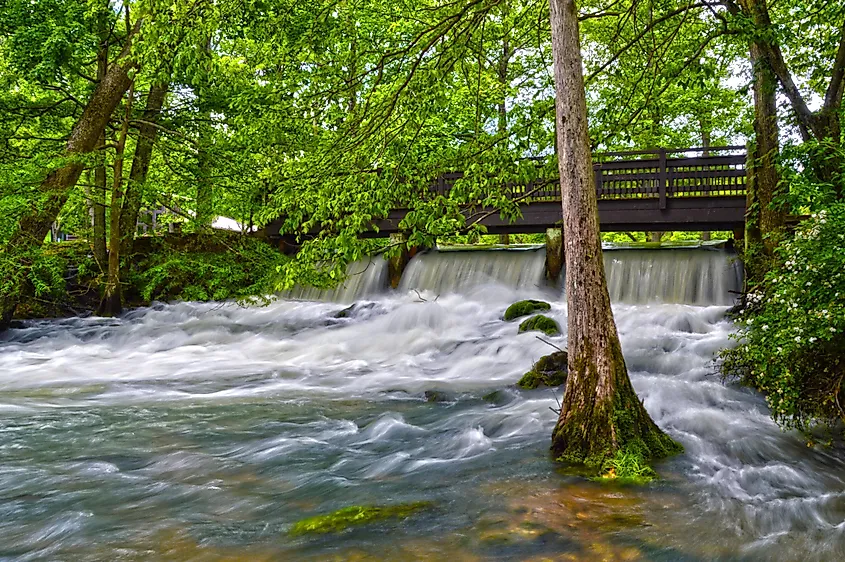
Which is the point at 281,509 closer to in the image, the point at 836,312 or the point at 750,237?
the point at 836,312

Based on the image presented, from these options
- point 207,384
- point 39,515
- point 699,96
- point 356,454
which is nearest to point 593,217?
point 356,454

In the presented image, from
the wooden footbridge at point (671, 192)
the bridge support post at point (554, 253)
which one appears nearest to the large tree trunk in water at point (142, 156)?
the wooden footbridge at point (671, 192)

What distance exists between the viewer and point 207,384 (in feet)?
33.0

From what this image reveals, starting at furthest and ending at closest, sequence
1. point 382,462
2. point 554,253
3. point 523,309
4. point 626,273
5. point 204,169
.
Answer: point 554,253 < point 626,273 < point 204,169 < point 523,309 < point 382,462

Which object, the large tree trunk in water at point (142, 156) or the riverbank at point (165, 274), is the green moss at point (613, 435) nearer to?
the riverbank at point (165, 274)

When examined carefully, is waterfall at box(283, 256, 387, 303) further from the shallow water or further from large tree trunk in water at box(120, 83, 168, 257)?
the shallow water

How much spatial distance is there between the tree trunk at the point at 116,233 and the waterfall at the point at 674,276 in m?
11.3

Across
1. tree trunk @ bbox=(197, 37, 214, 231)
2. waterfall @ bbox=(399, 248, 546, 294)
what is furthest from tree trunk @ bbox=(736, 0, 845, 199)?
tree trunk @ bbox=(197, 37, 214, 231)

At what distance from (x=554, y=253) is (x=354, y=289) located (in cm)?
572

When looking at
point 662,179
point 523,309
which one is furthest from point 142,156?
point 662,179

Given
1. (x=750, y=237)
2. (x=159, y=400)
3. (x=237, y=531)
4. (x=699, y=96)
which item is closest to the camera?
(x=237, y=531)

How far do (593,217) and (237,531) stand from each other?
354 cm

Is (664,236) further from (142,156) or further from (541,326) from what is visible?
(142,156)

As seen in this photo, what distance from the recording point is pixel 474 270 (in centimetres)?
1794
